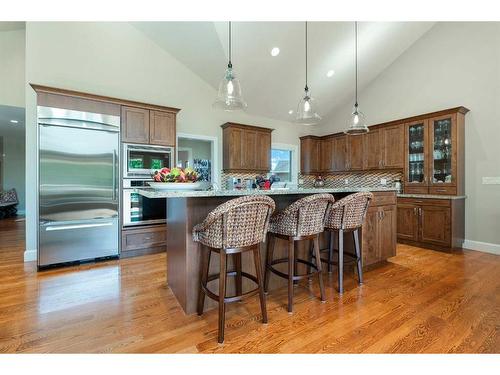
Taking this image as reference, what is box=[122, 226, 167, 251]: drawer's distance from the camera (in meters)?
3.58

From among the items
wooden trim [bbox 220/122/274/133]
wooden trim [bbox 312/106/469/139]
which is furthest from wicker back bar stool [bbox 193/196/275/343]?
wooden trim [bbox 312/106/469/139]

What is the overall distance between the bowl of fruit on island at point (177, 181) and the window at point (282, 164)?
4.13 meters

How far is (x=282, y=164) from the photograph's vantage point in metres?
6.28

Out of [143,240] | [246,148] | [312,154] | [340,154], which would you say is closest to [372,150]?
[340,154]

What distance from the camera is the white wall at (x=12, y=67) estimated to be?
4219mm

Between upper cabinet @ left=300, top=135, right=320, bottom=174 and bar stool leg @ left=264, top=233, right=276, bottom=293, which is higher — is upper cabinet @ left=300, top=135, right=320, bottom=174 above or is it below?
above

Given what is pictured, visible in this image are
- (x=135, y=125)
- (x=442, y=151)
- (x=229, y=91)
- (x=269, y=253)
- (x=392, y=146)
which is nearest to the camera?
(x=269, y=253)

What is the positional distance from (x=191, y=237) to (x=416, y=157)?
14.5 feet

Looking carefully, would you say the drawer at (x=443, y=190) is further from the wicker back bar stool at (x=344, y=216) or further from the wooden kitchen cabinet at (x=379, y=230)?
the wicker back bar stool at (x=344, y=216)

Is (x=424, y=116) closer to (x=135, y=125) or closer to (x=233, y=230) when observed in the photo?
(x=233, y=230)

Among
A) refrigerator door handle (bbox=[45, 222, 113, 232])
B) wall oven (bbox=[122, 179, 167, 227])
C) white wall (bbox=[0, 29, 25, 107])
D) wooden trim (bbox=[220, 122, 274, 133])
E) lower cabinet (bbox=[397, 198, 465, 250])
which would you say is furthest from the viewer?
wooden trim (bbox=[220, 122, 274, 133])

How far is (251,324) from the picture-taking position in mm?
1915

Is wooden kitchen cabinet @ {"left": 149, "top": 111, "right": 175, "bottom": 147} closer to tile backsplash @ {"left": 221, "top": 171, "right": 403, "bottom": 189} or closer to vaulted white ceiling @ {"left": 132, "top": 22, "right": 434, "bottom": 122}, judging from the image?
vaulted white ceiling @ {"left": 132, "top": 22, "right": 434, "bottom": 122}

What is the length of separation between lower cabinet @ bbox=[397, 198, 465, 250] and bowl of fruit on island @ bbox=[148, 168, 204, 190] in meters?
3.94
